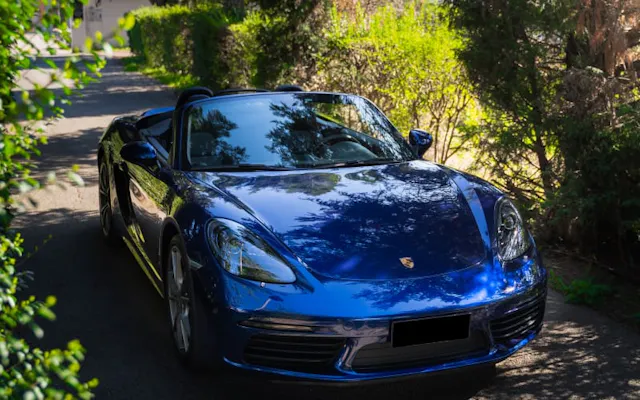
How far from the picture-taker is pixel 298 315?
3.43 metres

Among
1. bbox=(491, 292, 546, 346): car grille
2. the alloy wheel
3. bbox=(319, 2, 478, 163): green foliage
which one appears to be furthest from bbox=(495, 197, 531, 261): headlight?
bbox=(319, 2, 478, 163): green foliage

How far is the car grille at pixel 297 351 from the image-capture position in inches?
135

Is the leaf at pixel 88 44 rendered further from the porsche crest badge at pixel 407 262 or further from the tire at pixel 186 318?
the porsche crest badge at pixel 407 262

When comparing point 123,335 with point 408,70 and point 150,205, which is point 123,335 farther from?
point 408,70

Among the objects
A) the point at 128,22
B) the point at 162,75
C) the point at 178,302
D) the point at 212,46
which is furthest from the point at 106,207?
the point at 162,75

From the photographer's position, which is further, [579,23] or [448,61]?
[448,61]

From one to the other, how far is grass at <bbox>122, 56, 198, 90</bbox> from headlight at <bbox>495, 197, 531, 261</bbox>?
56.1 ft

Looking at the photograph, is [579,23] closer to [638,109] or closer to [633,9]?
[633,9]

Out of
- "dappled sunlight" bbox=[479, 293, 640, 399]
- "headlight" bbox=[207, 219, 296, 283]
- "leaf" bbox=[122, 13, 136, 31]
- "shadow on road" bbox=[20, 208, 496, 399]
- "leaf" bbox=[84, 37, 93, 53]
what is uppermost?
"leaf" bbox=[122, 13, 136, 31]

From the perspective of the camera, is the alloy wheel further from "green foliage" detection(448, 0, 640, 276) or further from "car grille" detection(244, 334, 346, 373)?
"green foliage" detection(448, 0, 640, 276)

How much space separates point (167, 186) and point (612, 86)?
3405 millimetres

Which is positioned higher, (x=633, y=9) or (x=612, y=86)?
(x=633, y=9)

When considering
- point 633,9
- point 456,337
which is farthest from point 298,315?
point 633,9

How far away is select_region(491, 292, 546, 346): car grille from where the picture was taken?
369cm
